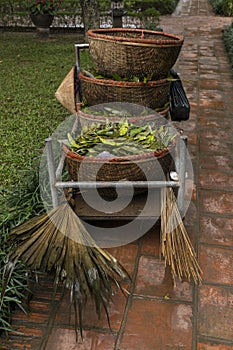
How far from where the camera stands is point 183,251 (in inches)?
92.9

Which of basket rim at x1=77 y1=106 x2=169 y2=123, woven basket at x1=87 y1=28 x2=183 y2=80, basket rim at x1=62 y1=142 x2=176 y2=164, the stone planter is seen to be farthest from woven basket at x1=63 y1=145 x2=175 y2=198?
the stone planter

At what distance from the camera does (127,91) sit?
9.56 feet

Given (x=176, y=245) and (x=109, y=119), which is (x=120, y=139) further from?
(x=176, y=245)

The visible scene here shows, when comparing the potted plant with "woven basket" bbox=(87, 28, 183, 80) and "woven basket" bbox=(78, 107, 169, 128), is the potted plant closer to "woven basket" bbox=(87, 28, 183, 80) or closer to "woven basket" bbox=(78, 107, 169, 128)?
"woven basket" bbox=(87, 28, 183, 80)

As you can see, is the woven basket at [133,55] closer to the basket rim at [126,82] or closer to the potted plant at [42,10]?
the basket rim at [126,82]

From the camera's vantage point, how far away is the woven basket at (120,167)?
8.05 ft

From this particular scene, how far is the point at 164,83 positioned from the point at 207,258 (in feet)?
4.31

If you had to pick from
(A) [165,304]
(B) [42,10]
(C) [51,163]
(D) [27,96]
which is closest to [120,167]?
(C) [51,163]

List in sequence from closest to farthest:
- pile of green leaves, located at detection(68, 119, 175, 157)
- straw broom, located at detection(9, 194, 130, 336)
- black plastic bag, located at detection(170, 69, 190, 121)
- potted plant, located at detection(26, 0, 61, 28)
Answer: straw broom, located at detection(9, 194, 130, 336) < pile of green leaves, located at detection(68, 119, 175, 157) < black plastic bag, located at detection(170, 69, 190, 121) < potted plant, located at detection(26, 0, 61, 28)

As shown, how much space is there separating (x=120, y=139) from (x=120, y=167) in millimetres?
298

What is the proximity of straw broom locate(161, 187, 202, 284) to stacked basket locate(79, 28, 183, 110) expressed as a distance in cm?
89

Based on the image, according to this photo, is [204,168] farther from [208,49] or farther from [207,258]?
[208,49]

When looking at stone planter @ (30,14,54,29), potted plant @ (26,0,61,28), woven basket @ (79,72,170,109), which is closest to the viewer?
woven basket @ (79,72,170,109)

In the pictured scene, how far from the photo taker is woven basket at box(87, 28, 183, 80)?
9.16 feet
